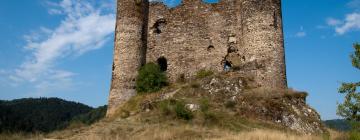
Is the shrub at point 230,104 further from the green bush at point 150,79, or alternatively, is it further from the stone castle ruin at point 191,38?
the green bush at point 150,79

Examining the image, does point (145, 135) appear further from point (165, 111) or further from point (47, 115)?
point (47, 115)

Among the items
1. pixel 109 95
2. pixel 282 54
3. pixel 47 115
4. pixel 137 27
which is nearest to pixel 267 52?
pixel 282 54

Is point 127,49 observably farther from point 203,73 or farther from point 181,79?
point 203,73

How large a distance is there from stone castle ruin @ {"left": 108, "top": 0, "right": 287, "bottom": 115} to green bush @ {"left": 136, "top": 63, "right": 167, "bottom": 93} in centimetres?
47

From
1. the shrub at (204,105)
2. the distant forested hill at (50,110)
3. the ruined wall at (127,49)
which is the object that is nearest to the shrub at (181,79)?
the ruined wall at (127,49)

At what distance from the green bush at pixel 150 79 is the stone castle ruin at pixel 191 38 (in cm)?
47

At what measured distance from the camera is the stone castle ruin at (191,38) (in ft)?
73.4

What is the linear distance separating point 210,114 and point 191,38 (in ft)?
23.2

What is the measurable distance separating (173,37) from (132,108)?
5058 mm

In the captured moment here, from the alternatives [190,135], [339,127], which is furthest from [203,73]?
[339,127]

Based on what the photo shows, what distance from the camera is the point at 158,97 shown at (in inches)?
872

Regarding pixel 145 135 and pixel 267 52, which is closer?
pixel 145 135

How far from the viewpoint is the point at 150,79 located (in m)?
23.2

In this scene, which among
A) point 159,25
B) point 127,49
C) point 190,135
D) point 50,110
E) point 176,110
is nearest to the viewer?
point 190,135
